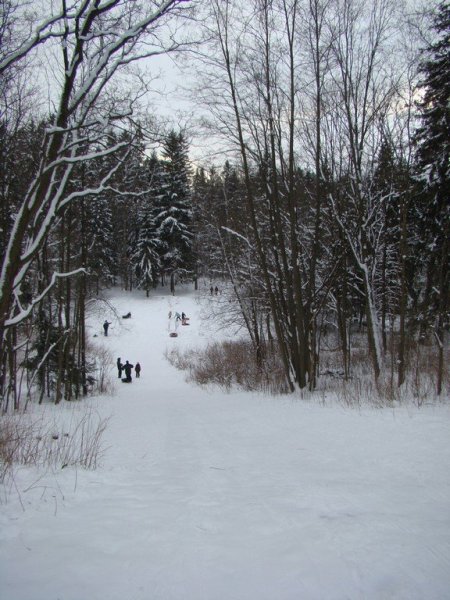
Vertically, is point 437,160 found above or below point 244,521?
above

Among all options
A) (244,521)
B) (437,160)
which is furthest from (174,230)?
(244,521)

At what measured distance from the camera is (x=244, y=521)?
2551 mm

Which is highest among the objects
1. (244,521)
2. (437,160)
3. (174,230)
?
(174,230)

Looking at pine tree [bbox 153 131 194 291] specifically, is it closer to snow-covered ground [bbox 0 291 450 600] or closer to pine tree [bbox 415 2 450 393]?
pine tree [bbox 415 2 450 393]

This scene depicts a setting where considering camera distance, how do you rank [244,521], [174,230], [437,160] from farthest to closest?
[174,230]
[437,160]
[244,521]

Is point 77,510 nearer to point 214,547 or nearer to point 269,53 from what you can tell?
point 214,547

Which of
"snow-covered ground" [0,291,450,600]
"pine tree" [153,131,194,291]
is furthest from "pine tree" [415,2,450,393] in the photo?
"pine tree" [153,131,194,291]

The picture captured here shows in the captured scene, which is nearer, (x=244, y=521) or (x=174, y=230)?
(x=244, y=521)

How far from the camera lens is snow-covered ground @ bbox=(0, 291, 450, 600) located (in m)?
1.85

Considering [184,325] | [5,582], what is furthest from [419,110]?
[184,325]

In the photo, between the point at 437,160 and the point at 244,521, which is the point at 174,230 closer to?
Result: the point at 437,160

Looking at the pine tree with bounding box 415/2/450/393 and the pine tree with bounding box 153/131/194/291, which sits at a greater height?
the pine tree with bounding box 153/131/194/291

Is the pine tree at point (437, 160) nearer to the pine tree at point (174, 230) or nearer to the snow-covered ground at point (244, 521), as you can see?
the snow-covered ground at point (244, 521)

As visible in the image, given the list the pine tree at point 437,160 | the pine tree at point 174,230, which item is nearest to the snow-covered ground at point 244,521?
the pine tree at point 437,160
